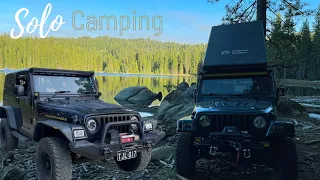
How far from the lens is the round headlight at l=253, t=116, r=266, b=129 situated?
4902 millimetres

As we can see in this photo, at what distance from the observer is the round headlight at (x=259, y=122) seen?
4.90m

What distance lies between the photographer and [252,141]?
15.9ft

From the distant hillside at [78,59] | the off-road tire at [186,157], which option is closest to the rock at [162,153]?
the off-road tire at [186,157]

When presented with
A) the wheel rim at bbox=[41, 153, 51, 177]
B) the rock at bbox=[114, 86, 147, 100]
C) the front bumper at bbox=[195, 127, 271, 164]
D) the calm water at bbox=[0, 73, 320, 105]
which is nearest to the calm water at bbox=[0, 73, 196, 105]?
the calm water at bbox=[0, 73, 320, 105]

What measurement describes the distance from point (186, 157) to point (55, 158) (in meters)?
2.32

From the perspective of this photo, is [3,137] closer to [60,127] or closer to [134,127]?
[60,127]

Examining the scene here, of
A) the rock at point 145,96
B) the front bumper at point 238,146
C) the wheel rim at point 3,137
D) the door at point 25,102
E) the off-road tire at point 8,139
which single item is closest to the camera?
the front bumper at point 238,146

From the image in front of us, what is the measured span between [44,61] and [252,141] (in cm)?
13312

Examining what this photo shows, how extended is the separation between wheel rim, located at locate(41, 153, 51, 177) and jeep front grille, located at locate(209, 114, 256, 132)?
3053mm

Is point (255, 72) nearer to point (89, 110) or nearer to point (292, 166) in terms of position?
point (292, 166)

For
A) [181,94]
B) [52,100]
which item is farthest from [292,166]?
[181,94]

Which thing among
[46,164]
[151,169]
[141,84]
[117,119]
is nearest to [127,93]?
[151,169]

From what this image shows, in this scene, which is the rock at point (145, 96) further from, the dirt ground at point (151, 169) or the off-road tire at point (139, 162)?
the off-road tire at point (139, 162)

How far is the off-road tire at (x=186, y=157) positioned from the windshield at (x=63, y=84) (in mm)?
2904
